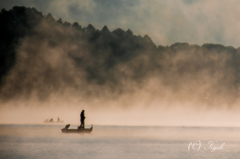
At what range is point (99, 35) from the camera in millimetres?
123625

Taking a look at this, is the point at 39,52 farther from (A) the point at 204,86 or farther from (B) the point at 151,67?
(A) the point at 204,86

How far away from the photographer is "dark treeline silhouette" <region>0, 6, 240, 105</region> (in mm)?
118688

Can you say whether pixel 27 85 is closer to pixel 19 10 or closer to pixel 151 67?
pixel 19 10

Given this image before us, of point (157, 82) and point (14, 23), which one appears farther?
point (157, 82)

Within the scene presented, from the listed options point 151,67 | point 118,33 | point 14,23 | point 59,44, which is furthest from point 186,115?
point 14,23

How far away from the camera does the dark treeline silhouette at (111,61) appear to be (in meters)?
119

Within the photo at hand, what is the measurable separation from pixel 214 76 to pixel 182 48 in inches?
543

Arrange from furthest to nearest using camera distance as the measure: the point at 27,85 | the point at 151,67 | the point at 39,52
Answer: the point at 151,67 < the point at 39,52 < the point at 27,85

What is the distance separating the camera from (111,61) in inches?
4924

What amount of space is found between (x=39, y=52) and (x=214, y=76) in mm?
51777

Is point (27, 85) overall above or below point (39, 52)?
below

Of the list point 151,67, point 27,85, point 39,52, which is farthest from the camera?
point 151,67

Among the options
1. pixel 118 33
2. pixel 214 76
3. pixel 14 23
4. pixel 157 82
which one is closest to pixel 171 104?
pixel 157 82

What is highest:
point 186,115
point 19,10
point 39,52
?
point 19,10
